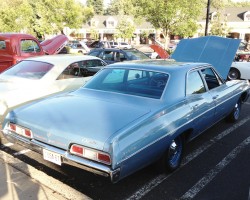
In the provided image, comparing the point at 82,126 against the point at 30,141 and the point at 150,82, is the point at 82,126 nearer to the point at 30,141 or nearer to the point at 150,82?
the point at 30,141

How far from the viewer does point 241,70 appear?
36.9 feet

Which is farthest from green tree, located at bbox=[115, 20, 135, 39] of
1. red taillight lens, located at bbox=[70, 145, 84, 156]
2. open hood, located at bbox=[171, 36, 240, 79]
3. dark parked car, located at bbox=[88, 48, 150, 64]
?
red taillight lens, located at bbox=[70, 145, 84, 156]

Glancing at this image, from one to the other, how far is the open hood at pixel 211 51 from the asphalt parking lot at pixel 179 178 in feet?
10.2

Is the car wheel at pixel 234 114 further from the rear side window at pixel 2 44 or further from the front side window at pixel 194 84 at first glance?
the rear side window at pixel 2 44

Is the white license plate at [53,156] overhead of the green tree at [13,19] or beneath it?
beneath

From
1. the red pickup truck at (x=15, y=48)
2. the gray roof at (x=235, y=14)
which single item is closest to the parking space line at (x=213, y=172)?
the red pickup truck at (x=15, y=48)

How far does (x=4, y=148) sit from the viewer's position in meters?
4.46

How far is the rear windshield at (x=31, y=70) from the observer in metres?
5.65

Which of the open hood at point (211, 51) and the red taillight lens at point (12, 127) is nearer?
the red taillight lens at point (12, 127)

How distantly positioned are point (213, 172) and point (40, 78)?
12.0 feet

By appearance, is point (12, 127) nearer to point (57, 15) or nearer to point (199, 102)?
point (199, 102)

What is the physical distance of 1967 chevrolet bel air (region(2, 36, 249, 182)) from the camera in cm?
285

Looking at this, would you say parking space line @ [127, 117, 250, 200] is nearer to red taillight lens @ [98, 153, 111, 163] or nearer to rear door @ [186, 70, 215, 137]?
rear door @ [186, 70, 215, 137]

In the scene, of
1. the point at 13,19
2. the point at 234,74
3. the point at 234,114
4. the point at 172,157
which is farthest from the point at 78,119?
the point at 13,19
